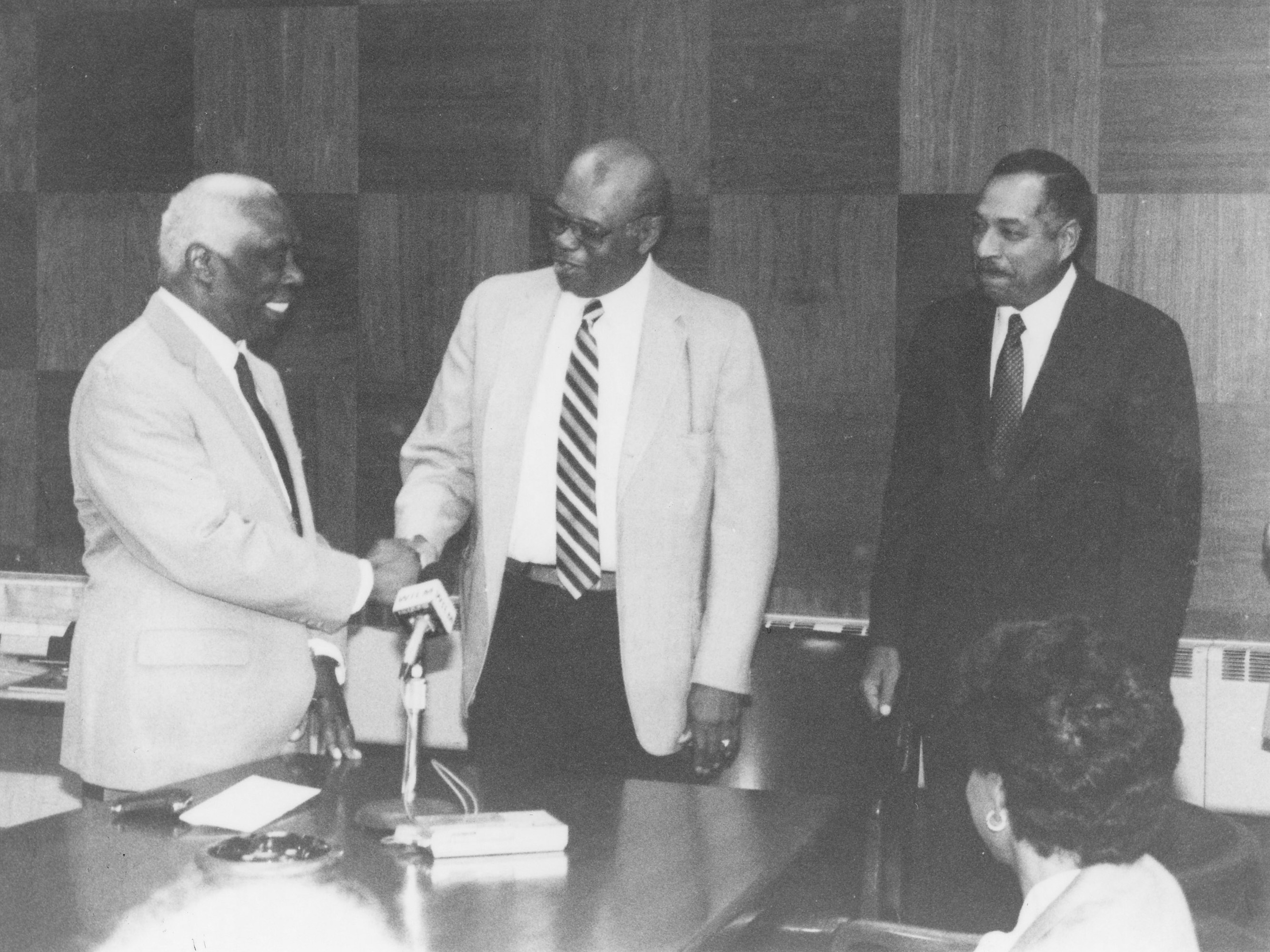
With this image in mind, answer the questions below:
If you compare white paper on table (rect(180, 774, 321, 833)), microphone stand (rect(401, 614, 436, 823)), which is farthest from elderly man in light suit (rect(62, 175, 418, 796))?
microphone stand (rect(401, 614, 436, 823))

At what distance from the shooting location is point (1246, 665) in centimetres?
373

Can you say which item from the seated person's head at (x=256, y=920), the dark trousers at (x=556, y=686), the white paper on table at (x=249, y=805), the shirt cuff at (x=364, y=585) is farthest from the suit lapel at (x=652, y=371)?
the seated person's head at (x=256, y=920)

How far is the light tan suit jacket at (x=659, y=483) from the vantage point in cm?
321

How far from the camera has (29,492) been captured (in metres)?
4.50

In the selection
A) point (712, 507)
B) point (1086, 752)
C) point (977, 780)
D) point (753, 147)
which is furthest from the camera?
point (753, 147)

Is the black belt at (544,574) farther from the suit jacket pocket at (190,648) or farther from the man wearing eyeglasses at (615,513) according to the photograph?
the suit jacket pocket at (190,648)

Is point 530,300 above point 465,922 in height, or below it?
above

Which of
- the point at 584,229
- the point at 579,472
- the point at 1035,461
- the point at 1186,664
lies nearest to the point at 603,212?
the point at 584,229

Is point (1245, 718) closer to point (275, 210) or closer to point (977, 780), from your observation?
point (977, 780)

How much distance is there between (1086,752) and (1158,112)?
227 centimetres

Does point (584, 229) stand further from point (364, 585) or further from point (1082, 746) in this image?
point (1082, 746)

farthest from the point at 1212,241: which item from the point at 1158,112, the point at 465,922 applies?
the point at 465,922

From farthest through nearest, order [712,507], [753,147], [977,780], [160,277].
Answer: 1. [753,147]
2. [712,507]
3. [160,277]
4. [977,780]

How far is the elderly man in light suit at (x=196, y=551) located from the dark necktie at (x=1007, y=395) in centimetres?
120
